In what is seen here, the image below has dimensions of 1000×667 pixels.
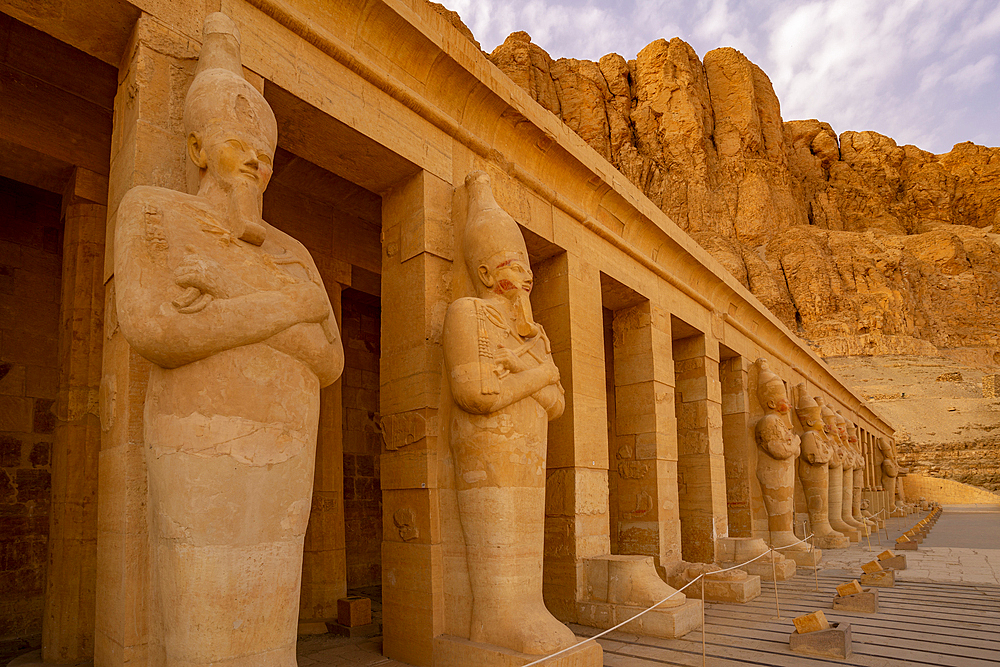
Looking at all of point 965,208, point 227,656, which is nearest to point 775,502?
point 227,656

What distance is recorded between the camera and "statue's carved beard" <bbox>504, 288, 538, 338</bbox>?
428 cm

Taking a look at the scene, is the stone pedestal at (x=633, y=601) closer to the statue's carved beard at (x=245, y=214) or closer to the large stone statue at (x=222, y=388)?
the large stone statue at (x=222, y=388)

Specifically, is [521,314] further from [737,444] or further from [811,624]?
[737,444]

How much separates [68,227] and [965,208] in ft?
210

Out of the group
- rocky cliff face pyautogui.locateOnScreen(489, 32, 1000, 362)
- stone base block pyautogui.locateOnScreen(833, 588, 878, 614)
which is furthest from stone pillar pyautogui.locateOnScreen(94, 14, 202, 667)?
rocky cliff face pyautogui.locateOnScreen(489, 32, 1000, 362)

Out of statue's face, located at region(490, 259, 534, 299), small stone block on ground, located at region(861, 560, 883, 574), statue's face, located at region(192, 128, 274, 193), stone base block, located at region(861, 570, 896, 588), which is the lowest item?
stone base block, located at region(861, 570, 896, 588)

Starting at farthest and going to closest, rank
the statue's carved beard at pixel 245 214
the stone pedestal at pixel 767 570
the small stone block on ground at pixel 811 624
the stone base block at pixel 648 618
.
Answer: the stone pedestal at pixel 767 570 < the stone base block at pixel 648 618 < the small stone block on ground at pixel 811 624 < the statue's carved beard at pixel 245 214

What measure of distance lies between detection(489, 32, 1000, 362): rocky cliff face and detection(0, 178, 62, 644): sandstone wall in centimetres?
3803

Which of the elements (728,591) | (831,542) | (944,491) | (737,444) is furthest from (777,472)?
(944,491)

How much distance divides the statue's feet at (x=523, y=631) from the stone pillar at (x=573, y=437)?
163 cm

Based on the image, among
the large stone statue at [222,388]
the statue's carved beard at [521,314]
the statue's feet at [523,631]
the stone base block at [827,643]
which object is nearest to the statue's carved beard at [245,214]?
the large stone statue at [222,388]

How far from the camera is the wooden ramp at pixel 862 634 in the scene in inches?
175

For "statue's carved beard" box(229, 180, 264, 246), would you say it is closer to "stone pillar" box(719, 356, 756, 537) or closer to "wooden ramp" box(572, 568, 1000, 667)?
"wooden ramp" box(572, 568, 1000, 667)

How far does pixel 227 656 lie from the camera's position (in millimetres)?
2467
